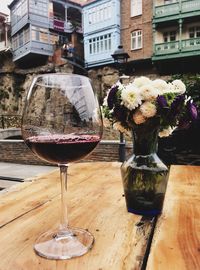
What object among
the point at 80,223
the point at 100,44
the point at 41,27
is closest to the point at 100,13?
the point at 100,44

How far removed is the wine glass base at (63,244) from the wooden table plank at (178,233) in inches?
6.9

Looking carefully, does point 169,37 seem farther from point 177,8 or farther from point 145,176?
point 145,176

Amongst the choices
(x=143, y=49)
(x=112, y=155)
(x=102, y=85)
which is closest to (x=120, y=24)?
(x=143, y=49)

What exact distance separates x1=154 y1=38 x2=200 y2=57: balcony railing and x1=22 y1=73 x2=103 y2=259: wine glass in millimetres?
17874

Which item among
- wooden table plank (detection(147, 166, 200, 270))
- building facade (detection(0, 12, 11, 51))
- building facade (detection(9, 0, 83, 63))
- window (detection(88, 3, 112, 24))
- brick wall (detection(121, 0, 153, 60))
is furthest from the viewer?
building facade (detection(0, 12, 11, 51))

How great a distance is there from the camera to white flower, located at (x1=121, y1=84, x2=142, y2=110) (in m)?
0.99

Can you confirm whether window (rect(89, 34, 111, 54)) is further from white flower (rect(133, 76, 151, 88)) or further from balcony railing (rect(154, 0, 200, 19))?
white flower (rect(133, 76, 151, 88))

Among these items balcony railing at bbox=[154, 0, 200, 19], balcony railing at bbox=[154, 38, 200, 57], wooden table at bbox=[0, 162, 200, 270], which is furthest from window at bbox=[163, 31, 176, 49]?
wooden table at bbox=[0, 162, 200, 270]

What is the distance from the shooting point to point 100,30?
20859mm

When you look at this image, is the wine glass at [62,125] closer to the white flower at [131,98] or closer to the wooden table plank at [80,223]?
the wooden table plank at [80,223]

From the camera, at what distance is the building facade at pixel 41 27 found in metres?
22.4

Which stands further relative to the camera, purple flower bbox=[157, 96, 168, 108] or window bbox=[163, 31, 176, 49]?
window bbox=[163, 31, 176, 49]

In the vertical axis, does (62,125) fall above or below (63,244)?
above

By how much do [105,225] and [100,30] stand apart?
2139 cm
